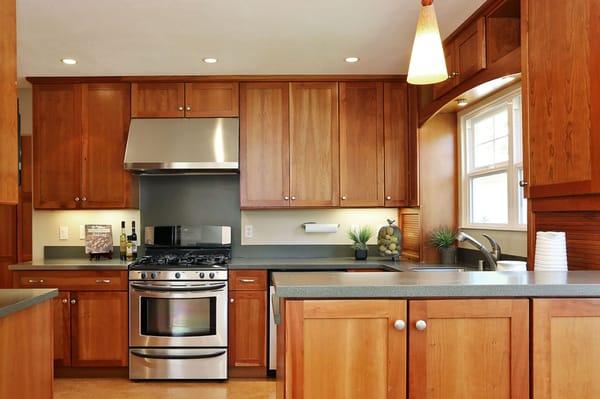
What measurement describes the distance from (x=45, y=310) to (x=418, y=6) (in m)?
2.49

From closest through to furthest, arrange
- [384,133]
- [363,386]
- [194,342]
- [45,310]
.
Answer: [363,386] < [45,310] < [194,342] < [384,133]

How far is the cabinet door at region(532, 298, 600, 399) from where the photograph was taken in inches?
60.2

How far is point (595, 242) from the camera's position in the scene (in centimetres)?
196

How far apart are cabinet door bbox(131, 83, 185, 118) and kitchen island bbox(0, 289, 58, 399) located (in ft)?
7.16

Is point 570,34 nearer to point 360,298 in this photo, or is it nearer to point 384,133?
point 360,298

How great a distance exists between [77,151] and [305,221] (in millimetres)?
2056

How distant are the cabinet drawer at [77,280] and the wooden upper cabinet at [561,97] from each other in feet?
9.90

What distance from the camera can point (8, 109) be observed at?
6.40 ft

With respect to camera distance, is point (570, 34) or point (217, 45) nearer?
point (570, 34)

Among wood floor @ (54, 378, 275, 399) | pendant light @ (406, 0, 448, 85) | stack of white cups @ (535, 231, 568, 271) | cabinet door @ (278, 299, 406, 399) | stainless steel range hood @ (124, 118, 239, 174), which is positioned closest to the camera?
cabinet door @ (278, 299, 406, 399)

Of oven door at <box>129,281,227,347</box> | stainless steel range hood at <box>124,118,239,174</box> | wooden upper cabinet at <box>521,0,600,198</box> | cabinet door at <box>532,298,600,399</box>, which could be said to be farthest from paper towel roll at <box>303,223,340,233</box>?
cabinet door at <box>532,298,600,399</box>

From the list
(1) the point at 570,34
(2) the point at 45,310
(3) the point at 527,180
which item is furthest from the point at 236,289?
(1) the point at 570,34

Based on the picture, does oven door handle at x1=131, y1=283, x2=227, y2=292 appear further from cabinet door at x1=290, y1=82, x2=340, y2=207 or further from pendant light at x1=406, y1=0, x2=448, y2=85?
pendant light at x1=406, y1=0, x2=448, y2=85

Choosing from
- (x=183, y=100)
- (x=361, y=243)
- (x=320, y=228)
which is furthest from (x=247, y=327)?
(x=183, y=100)
